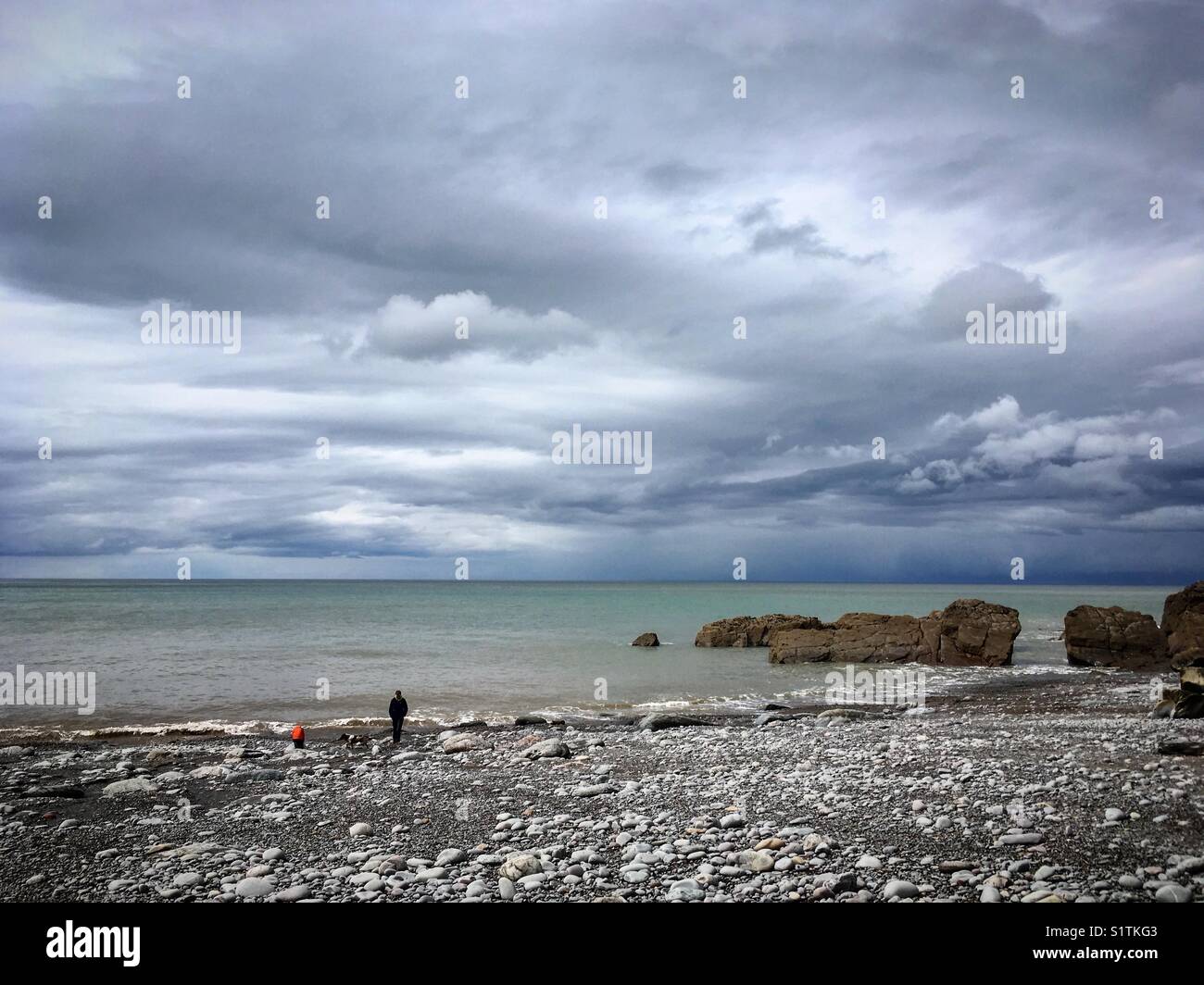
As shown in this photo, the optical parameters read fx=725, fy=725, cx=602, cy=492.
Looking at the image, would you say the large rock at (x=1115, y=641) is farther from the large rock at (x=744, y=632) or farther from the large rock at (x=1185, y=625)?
the large rock at (x=744, y=632)

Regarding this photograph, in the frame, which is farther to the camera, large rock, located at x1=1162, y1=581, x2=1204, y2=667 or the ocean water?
large rock, located at x1=1162, y1=581, x2=1204, y2=667

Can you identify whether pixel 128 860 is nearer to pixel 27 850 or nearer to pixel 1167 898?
pixel 27 850

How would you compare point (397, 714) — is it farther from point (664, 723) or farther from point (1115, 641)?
point (1115, 641)

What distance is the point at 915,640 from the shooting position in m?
46.0

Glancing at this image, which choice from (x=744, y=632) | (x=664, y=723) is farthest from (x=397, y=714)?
(x=744, y=632)

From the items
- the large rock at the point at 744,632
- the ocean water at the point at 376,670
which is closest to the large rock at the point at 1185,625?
the ocean water at the point at 376,670

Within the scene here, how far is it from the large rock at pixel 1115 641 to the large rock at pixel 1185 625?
807 mm

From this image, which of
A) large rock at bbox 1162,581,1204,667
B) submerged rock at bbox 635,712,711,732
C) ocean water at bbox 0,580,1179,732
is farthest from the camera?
large rock at bbox 1162,581,1204,667

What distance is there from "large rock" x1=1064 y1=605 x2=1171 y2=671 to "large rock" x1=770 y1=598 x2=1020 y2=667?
317 cm

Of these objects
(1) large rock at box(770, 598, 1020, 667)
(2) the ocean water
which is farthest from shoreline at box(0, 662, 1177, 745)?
(1) large rock at box(770, 598, 1020, 667)

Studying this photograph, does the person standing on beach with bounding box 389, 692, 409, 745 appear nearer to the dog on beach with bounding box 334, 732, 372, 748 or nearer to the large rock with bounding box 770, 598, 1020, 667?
the dog on beach with bounding box 334, 732, 372, 748

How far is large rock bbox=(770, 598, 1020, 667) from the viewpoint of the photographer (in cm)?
4372
